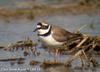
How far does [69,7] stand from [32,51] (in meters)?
5.87

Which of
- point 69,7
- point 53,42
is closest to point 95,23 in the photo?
point 69,7

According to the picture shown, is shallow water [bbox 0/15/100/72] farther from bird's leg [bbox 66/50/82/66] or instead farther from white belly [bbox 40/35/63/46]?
white belly [bbox 40/35/63/46]

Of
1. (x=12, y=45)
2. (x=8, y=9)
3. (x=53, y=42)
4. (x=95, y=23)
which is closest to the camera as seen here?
(x=53, y=42)

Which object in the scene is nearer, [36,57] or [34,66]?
[34,66]

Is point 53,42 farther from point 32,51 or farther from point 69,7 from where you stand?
point 69,7

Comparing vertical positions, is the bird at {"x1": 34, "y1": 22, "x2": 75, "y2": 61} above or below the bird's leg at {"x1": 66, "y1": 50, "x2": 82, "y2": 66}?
above

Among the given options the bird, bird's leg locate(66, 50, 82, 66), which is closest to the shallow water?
bird's leg locate(66, 50, 82, 66)

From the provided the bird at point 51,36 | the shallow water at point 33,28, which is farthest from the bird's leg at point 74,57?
the bird at point 51,36

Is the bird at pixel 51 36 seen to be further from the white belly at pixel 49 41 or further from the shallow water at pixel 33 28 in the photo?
the shallow water at pixel 33 28

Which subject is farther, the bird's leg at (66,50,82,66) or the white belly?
the white belly

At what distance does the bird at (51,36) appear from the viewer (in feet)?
39.1

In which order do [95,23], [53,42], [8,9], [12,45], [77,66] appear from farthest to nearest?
[8,9] → [95,23] → [12,45] → [53,42] → [77,66]

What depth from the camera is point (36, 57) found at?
1209 centimetres

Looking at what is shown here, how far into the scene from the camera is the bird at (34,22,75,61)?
11.9 meters
